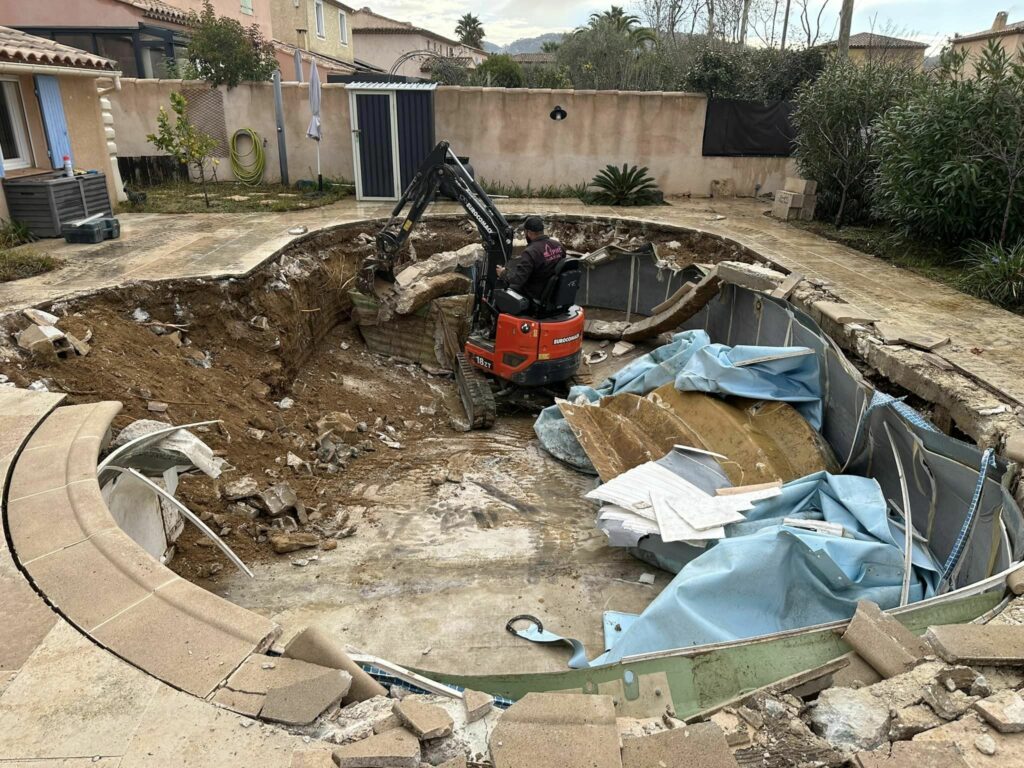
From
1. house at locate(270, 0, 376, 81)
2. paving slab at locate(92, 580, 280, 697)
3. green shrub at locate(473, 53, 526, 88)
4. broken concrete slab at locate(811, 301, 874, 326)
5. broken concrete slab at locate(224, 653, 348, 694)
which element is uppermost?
house at locate(270, 0, 376, 81)

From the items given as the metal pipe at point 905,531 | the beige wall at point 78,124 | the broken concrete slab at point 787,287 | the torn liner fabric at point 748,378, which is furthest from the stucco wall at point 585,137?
the metal pipe at point 905,531

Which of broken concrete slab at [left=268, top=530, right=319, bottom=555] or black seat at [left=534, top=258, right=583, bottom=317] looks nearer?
broken concrete slab at [left=268, top=530, right=319, bottom=555]

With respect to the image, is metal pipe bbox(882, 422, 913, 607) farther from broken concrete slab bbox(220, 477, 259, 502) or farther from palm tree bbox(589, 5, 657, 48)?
palm tree bbox(589, 5, 657, 48)

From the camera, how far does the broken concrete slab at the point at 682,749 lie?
2156 millimetres

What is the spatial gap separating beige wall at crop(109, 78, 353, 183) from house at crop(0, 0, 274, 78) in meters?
4.71

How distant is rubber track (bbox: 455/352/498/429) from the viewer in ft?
24.2

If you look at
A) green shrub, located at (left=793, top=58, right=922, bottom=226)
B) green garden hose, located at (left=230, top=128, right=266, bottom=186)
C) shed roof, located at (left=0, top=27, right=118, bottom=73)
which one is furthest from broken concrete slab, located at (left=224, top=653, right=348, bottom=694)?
green garden hose, located at (left=230, top=128, right=266, bottom=186)

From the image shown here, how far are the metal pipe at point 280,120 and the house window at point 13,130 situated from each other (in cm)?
483

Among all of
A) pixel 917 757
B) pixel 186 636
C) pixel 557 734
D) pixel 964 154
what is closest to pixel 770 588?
pixel 917 757

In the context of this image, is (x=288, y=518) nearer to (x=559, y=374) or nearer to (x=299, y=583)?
(x=299, y=583)

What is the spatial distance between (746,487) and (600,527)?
1.13 m

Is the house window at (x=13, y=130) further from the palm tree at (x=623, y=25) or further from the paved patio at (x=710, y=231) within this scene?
the palm tree at (x=623, y=25)

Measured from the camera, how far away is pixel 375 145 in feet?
41.4

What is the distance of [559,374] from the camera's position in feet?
25.0
